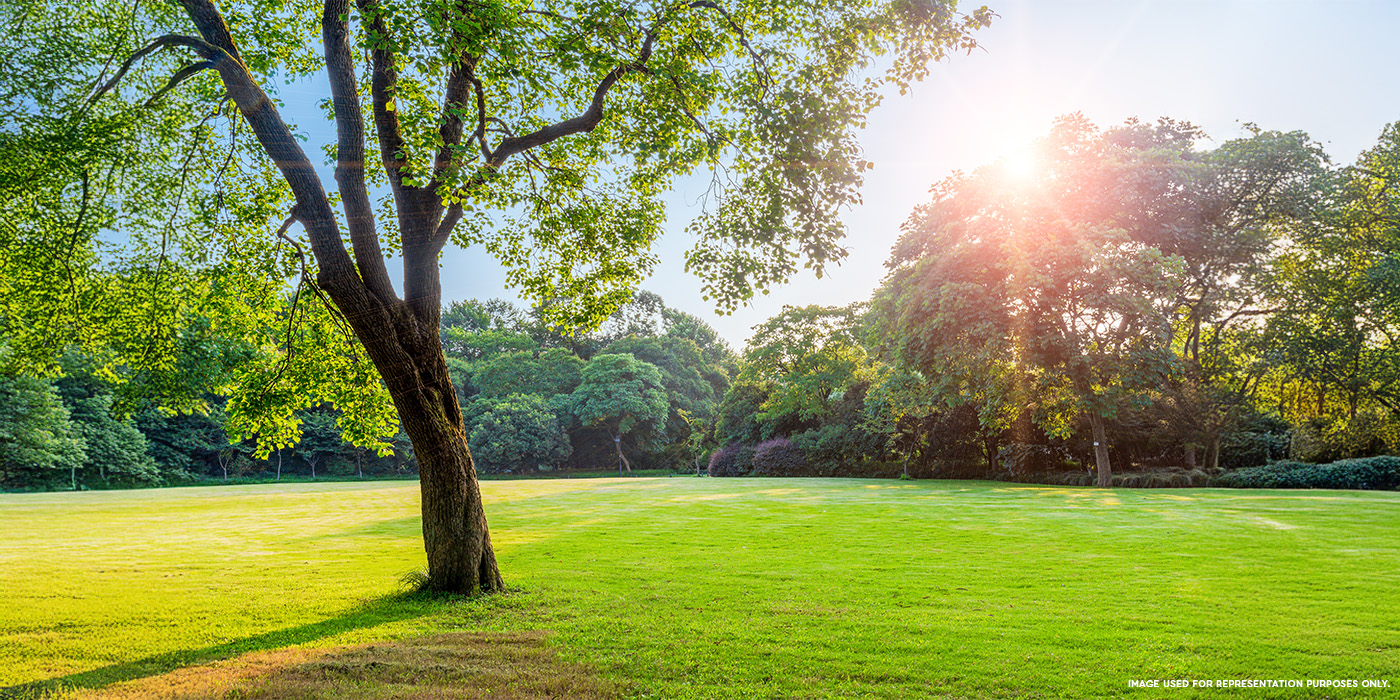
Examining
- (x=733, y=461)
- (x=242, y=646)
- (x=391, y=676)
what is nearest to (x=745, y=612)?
(x=391, y=676)

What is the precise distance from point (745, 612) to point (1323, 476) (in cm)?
2577

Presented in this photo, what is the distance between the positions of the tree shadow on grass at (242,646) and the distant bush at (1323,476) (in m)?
27.9

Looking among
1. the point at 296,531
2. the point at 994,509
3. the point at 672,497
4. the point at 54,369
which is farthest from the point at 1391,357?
the point at 54,369

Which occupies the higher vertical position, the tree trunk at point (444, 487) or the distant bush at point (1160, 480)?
the tree trunk at point (444, 487)

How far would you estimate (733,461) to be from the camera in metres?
44.0

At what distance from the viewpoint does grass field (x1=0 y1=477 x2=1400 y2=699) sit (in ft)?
15.7

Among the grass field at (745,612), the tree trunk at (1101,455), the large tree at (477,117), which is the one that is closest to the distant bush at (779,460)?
the tree trunk at (1101,455)

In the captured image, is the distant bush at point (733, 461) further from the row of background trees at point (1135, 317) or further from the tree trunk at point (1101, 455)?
the tree trunk at point (1101, 455)

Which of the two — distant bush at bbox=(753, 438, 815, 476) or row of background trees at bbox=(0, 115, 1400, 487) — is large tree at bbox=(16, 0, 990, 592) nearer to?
row of background trees at bbox=(0, 115, 1400, 487)

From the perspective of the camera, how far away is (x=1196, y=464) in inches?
A: 1121

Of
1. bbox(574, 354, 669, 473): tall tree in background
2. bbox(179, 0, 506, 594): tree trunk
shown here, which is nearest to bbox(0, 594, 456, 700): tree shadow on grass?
bbox(179, 0, 506, 594): tree trunk

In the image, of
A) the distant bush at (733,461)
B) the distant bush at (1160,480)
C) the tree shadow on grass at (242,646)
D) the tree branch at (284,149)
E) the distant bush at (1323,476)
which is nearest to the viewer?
the tree shadow on grass at (242,646)

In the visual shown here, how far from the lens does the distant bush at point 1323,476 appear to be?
21.0m

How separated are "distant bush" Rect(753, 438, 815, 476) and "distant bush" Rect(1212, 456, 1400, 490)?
68.4 ft
